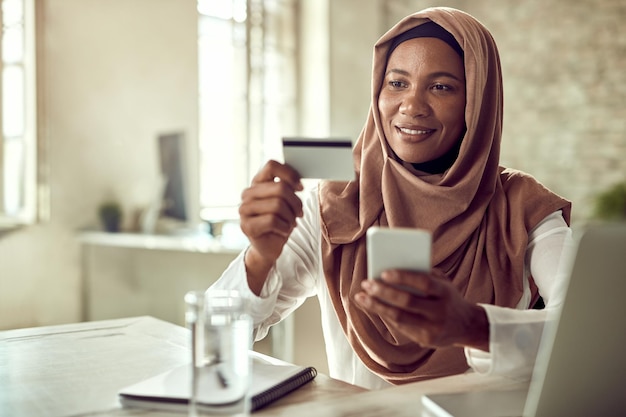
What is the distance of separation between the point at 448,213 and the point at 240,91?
4.55 meters

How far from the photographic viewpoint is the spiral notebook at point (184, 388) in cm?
88

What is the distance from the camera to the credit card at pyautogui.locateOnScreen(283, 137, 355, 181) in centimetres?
106

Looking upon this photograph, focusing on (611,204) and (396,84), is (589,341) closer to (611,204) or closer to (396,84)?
(396,84)

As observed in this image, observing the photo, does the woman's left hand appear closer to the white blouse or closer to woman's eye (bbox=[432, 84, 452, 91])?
the white blouse

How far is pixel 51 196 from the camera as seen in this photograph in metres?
4.26

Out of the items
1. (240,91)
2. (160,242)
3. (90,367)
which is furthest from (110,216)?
(90,367)

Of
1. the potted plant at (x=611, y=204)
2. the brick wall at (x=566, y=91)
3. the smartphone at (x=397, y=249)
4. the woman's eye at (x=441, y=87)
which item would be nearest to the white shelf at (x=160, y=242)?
the woman's eye at (x=441, y=87)

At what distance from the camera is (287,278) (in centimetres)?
150

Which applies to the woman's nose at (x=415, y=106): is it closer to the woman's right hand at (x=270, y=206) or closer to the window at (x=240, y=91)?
the woman's right hand at (x=270, y=206)

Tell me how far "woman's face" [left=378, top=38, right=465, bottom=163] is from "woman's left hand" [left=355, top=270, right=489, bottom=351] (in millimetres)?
554

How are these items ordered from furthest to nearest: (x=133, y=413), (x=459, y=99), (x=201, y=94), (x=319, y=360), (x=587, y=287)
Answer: (x=201, y=94)
(x=319, y=360)
(x=459, y=99)
(x=133, y=413)
(x=587, y=287)

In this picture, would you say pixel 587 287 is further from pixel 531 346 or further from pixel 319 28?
pixel 319 28

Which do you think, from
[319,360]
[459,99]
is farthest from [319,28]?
[459,99]

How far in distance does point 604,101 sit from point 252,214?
177 inches
